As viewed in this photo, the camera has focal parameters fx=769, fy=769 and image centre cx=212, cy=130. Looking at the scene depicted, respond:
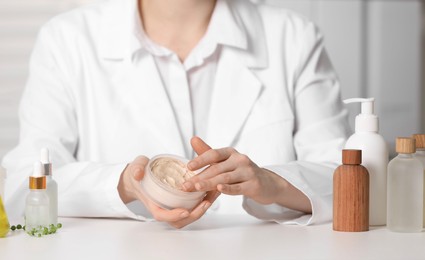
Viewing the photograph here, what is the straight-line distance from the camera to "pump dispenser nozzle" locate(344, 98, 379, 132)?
4.42 feet

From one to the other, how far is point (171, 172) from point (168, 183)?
2 cm

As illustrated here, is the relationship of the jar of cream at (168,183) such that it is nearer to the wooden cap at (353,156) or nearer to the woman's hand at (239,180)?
the woman's hand at (239,180)

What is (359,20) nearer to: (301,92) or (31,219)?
(301,92)

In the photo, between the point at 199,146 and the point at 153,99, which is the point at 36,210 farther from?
the point at 153,99

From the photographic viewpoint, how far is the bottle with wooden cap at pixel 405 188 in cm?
131

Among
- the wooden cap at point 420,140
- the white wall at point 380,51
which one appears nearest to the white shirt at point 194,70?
the wooden cap at point 420,140

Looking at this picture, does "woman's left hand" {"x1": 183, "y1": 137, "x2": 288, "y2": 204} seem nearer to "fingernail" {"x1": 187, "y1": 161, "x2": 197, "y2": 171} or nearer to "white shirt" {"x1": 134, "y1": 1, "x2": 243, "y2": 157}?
"fingernail" {"x1": 187, "y1": 161, "x2": 197, "y2": 171}

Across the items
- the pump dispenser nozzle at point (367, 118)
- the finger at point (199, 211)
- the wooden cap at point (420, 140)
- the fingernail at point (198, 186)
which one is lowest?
the finger at point (199, 211)

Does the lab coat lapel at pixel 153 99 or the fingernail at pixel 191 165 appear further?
the lab coat lapel at pixel 153 99

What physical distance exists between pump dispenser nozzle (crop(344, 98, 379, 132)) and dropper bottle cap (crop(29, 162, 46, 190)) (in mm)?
545

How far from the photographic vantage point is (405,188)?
1313 millimetres

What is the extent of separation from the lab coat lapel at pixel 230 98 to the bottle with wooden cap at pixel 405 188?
531 mm

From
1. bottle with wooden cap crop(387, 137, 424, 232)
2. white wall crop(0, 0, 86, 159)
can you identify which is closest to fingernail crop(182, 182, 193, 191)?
bottle with wooden cap crop(387, 137, 424, 232)

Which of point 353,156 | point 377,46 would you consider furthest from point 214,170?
point 377,46
